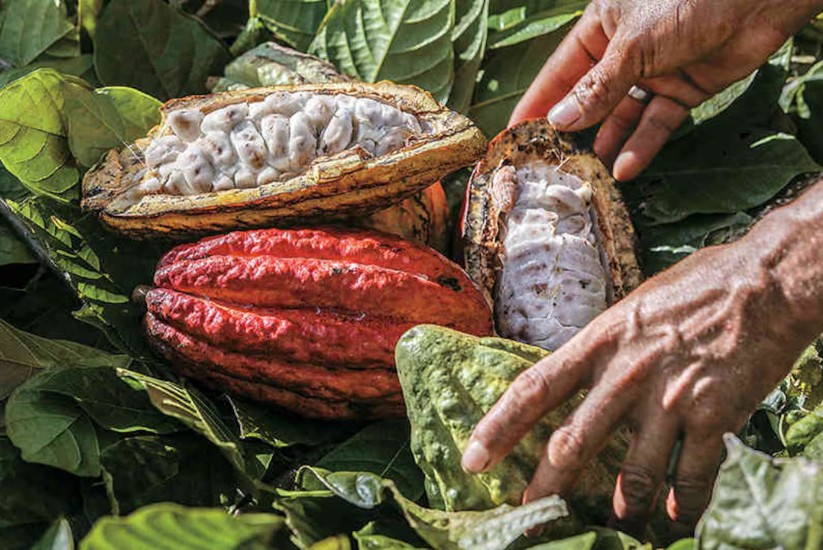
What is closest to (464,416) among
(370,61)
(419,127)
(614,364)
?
(614,364)

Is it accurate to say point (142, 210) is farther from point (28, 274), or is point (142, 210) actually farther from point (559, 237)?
point (559, 237)

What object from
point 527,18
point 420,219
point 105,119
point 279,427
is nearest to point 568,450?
point 279,427

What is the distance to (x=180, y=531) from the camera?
3.14 feet

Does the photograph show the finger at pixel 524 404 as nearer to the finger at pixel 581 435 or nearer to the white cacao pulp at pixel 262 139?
the finger at pixel 581 435

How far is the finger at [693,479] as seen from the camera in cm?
119

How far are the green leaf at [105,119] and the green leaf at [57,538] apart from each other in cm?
76

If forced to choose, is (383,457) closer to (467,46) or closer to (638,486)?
(638,486)

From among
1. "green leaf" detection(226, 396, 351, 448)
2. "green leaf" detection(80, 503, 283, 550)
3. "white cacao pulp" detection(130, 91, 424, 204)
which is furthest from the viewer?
"white cacao pulp" detection(130, 91, 424, 204)

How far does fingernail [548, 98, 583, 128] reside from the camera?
6.02 ft

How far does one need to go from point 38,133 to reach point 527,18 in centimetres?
116

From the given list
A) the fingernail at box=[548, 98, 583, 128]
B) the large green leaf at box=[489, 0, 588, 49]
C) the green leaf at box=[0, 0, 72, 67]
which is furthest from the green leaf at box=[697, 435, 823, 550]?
the green leaf at box=[0, 0, 72, 67]

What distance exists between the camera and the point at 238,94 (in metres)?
1.74

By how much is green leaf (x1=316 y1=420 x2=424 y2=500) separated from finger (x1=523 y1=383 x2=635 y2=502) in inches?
12.4

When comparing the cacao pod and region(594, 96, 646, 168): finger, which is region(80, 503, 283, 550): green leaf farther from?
region(594, 96, 646, 168): finger
